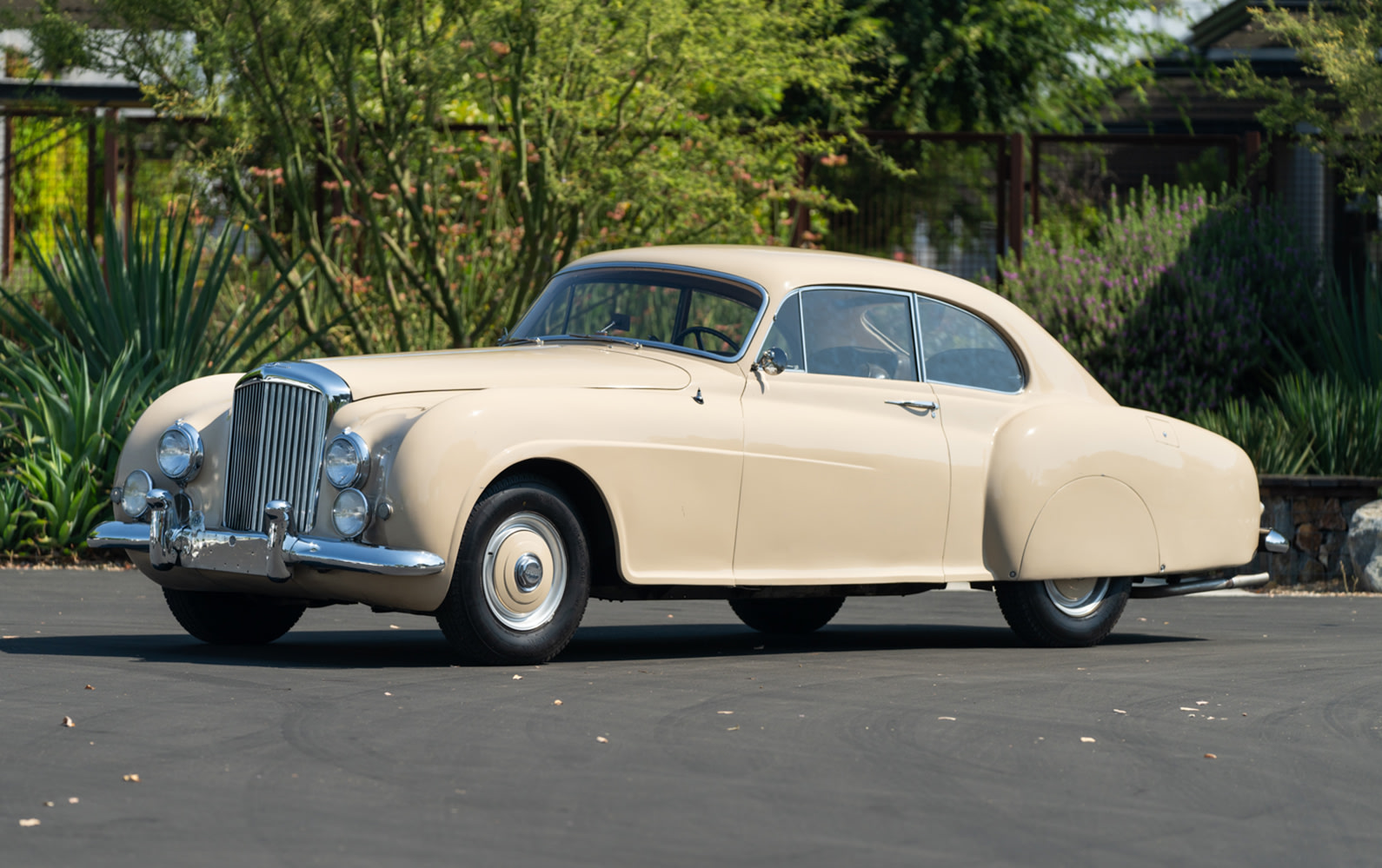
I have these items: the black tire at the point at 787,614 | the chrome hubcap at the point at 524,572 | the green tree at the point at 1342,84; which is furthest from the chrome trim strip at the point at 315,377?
the green tree at the point at 1342,84

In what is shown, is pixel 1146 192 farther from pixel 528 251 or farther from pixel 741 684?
pixel 741 684

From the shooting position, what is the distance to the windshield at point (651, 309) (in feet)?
26.1

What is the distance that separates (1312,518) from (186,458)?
8351mm

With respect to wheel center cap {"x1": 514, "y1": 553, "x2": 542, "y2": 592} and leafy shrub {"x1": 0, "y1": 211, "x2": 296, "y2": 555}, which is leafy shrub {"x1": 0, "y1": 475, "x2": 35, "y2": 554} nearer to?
leafy shrub {"x1": 0, "y1": 211, "x2": 296, "y2": 555}

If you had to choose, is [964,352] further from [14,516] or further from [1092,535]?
[14,516]

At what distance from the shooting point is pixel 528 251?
14375 millimetres

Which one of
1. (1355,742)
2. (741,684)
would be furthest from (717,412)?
(1355,742)

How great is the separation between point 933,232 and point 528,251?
4534 millimetres

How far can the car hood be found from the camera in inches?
280

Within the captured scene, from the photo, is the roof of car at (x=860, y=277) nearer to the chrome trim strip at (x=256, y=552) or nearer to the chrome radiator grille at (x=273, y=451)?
the chrome radiator grille at (x=273, y=451)

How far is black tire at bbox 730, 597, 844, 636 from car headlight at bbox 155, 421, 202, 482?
2.98m

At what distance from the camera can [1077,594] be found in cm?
887

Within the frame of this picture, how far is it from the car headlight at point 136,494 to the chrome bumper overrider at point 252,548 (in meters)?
0.05

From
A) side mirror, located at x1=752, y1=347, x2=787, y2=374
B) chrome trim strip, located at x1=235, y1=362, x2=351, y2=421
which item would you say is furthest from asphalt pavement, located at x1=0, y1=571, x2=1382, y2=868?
side mirror, located at x1=752, y1=347, x2=787, y2=374
